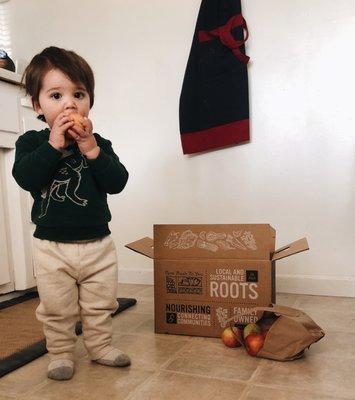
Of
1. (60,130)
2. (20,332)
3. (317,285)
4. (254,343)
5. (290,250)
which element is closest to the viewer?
(60,130)

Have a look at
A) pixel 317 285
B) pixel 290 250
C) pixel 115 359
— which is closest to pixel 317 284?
pixel 317 285

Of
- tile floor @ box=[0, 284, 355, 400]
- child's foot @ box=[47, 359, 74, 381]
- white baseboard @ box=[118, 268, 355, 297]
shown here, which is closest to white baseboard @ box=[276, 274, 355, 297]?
white baseboard @ box=[118, 268, 355, 297]

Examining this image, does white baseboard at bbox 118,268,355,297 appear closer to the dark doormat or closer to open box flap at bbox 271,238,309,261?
open box flap at bbox 271,238,309,261

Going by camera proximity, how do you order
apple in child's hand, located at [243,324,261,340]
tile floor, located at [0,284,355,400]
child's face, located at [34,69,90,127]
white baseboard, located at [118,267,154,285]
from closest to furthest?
1. tile floor, located at [0,284,355,400]
2. child's face, located at [34,69,90,127]
3. apple in child's hand, located at [243,324,261,340]
4. white baseboard, located at [118,267,154,285]

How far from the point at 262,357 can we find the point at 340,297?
0.68m

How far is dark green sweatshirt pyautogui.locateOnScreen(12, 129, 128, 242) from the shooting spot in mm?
979

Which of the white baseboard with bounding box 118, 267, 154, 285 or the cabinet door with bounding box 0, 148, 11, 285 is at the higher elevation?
the cabinet door with bounding box 0, 148, 11, 285

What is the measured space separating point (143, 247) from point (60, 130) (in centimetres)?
53

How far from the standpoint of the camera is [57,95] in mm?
994

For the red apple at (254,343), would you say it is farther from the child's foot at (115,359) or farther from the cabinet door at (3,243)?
the cabinet door at (3,243)

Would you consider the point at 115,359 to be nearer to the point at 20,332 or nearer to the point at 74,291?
the point at 74,291

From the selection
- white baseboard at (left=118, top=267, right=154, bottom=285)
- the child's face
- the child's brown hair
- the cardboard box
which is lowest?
white baseboard at (left=118, top=267, right=154, bottom=285)

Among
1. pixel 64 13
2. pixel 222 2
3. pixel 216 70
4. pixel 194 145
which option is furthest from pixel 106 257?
pixel 64 13

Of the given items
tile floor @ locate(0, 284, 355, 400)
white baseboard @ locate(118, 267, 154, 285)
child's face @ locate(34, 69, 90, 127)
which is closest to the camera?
tile floor @ locate(0, 284, 355, 400)
